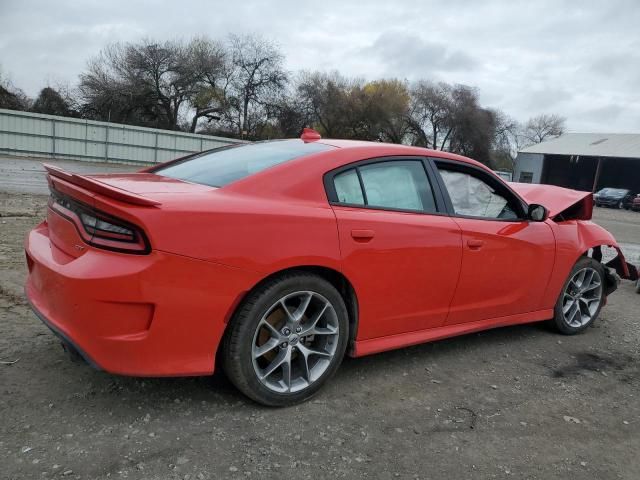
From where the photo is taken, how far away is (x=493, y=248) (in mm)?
3617

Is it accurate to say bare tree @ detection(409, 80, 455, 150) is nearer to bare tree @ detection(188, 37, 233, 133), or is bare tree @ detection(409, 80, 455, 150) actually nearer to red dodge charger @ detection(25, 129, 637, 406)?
bare tree @ detection(188, 37, 233, 133)

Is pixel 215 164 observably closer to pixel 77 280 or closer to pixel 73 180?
pixel 73 180

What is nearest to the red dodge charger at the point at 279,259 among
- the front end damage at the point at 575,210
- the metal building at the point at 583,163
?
the front end damage at the point at 575,210

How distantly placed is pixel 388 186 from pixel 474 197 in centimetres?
85

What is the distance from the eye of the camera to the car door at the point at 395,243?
9.66 ft

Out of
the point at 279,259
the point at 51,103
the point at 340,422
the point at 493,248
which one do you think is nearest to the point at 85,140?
the point at 51,103

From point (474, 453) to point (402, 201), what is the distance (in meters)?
1.48

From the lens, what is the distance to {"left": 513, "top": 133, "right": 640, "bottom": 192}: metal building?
49.5 m

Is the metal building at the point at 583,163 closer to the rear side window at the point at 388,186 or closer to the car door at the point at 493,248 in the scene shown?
the car door at the point at 493,248

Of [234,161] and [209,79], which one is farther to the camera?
[209,79]

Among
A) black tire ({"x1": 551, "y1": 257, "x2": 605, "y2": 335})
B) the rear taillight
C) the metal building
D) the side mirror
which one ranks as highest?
the metal building

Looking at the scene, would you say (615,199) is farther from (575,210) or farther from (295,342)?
(295,342)

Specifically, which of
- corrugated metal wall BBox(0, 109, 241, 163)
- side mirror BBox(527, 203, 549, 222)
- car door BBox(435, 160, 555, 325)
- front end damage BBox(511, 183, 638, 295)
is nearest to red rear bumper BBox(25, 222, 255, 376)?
car door BBox(435, 160, 555, 325)

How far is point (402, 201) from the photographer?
128 inches
